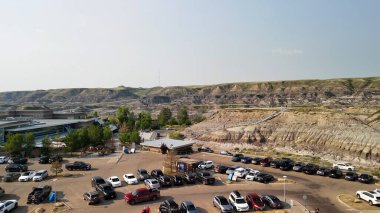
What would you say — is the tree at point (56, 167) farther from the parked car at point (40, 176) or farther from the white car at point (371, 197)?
the white car at point (371, 197)

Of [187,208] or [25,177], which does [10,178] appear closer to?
[25,177]

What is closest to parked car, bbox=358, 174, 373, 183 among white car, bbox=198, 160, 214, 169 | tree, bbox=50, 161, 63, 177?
white car, bbox=198, 160, 214, 169

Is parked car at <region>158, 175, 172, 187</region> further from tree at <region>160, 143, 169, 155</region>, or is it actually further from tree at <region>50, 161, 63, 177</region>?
tree at <region>160, 143, 169, 155</region>

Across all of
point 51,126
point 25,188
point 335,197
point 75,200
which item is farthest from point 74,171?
point 51,126

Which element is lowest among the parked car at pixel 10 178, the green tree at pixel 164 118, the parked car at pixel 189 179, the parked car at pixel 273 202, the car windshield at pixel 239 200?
the green tree at pixel 164 118

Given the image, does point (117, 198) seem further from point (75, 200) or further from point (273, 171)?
point (273, 171)

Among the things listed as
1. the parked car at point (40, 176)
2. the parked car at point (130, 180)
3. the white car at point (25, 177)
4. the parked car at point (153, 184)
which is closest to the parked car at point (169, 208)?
the parked car at point (153, 184)

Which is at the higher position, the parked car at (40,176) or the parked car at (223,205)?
the parked car at (223,205)

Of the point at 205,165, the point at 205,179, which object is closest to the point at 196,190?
the point at 205,179

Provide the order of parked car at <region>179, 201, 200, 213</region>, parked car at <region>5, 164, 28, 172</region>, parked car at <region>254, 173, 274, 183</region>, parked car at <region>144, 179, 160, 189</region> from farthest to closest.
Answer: parked car at <region>5, 164, 28, 172</region>
parked car at <region>254, 173, 274, 183</region>
parked car at <region>144, 179, 160, 189</region>
parked car at <region>179, 201, 200, 213</region>
